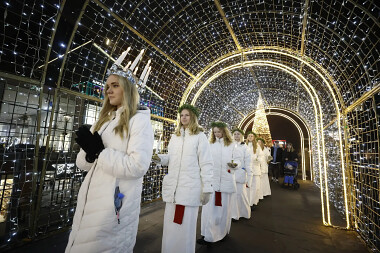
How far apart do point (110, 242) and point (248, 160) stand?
403 centimetres

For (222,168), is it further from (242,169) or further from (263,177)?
(263,177)

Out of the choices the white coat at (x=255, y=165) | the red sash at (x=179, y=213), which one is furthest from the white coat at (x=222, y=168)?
the white coat at (x=255, y=165)

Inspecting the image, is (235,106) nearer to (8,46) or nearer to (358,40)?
(358,40)

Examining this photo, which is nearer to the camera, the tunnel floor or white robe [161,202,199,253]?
white robe [161,202,199,253]

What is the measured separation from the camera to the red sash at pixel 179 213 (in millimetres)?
2322

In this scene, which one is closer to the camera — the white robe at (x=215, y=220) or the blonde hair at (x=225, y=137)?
the white robe at (x=215, y=220)

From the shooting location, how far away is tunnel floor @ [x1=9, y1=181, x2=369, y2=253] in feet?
10.1

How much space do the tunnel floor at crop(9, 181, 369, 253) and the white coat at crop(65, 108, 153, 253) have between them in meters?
2.01

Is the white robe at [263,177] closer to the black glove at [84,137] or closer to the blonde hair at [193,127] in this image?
the blonde hair at [193,127]

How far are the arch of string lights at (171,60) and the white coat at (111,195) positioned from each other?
2352 millimetres

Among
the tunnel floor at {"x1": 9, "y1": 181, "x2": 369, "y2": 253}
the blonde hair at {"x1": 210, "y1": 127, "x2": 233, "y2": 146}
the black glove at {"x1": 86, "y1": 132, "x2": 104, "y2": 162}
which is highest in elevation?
the blonde hair at {"x1": 210, "y1": 127, "x2": 233, "y2": 146}

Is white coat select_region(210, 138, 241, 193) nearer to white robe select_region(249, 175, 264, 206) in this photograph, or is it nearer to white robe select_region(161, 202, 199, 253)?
white robe select_region(161, 202, 199, 253)

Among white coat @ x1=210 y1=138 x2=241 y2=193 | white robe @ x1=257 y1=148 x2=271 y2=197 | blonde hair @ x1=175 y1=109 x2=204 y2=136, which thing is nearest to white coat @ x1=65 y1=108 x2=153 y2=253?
blonde hair @ x1=175 y1=109 x2=204 y2=136

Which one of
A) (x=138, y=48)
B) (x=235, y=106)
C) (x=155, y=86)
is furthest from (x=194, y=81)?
(x=235, y=106)
